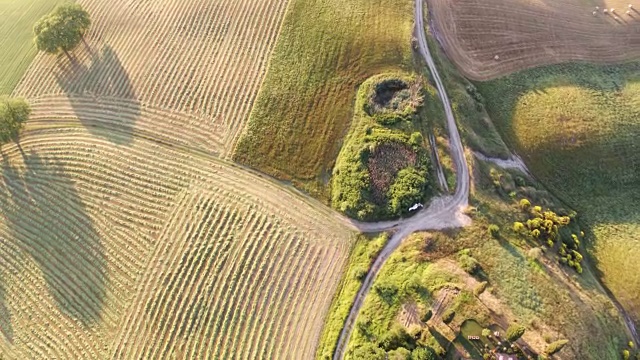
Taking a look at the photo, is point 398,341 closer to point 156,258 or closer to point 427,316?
point 427,316

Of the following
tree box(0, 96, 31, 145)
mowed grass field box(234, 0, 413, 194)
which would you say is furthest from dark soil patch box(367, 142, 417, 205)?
tree box(0, 96, 31, 145)

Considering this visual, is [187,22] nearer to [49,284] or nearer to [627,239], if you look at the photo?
[49,284]

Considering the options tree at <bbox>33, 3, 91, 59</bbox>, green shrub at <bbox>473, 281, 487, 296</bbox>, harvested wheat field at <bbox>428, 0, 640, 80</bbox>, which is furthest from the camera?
tree at <bbox>33, 3, 91, 59</bbox>

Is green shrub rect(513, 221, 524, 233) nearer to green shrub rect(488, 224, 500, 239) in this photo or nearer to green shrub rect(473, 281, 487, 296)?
green shrub rect(488, 224, 500, 239)

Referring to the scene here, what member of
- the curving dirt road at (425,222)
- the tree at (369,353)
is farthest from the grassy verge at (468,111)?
the tree at (369,353)

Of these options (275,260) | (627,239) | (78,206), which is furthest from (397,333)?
(78,206)
